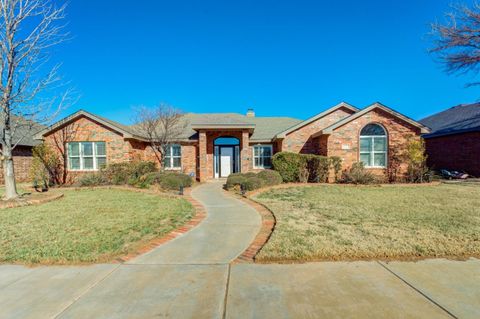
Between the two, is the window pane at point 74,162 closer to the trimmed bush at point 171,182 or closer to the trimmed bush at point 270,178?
the trimmed bush at point 171,182

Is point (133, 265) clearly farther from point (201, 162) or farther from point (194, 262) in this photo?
point (201, 162)

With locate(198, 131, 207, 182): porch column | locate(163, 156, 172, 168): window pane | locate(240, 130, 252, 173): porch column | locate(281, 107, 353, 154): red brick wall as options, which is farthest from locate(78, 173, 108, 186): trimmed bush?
locate(281, 107, 353, 154): red brick wall

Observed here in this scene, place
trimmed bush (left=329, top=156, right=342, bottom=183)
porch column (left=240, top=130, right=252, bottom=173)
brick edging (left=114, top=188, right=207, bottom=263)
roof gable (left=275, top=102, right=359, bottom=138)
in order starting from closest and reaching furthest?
brick edging (left=114, top=188, right=207, bottom=263) < trimmed bush (left=329, top=156, right=342, bottom=183) < porch column (left=240, top=130, right=252, bottom=173) < roof gable (left=275, top=102, right=359, bottom=138)

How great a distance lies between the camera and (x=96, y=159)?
14766 millimetres

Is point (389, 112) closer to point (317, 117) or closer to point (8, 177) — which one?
point (317, 117)

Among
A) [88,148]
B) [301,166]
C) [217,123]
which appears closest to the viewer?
[301,166]

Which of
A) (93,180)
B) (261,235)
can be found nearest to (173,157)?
(93,180)

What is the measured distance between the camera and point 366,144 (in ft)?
45.5

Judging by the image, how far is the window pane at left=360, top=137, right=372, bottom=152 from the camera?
546 inches

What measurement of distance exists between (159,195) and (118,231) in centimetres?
477

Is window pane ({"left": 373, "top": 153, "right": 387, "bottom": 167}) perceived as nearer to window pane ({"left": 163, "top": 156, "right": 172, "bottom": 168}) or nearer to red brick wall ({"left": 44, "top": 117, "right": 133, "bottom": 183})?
window pane ({"left": 163, "top": 156, "right": 172, "bottom": 168})

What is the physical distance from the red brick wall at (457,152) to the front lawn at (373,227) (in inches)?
369

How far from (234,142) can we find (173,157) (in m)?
4.55

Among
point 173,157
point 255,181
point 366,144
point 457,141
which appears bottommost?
point 255,181
